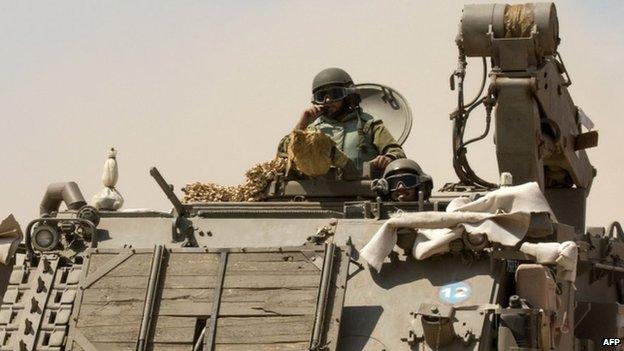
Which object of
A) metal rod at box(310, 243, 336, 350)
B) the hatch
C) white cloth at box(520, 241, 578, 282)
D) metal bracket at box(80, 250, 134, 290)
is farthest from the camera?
the hatch

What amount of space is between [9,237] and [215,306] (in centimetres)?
268

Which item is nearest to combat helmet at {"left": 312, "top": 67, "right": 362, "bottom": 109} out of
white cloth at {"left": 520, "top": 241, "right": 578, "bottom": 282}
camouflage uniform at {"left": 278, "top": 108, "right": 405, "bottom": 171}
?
camouflage uniform at {"left": 278, "top": 108, "right": 405, "bottom": 171}

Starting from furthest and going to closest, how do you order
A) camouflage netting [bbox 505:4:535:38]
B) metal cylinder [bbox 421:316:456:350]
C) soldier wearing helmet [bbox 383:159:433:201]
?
camouflage netting [bbox 505:4:535:38] → soldier wearing helmet [bbox 383:159:433:201] → metal cylinder [bbox 421:316:456:350]

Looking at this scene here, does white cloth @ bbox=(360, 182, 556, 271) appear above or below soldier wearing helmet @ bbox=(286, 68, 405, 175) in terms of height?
below

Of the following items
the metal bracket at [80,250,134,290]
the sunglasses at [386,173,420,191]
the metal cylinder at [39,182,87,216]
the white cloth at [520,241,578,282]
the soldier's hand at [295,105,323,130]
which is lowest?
the metal bracket at [80,250,134,290]

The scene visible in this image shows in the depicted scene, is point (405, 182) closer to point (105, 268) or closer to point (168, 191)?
point (168, 191)

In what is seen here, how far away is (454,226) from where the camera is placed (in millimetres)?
12938

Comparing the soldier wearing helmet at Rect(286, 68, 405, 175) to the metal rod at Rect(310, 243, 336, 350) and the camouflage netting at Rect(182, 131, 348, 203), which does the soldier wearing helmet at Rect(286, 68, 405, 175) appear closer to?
the camouflage netting at Rect(182, 131, 348, 203)

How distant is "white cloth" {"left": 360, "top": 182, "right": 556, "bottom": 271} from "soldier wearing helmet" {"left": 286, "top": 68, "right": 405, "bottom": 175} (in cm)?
302

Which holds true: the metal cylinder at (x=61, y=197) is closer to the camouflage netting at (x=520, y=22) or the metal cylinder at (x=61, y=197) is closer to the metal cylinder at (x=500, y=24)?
the metal cylinder at (x=500, y=24)

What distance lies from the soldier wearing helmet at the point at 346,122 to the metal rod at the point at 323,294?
10.4ft

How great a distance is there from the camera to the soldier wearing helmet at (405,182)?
47.8ft

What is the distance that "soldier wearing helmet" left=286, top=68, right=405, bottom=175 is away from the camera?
53.4ft

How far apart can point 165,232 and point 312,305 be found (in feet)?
6.87
